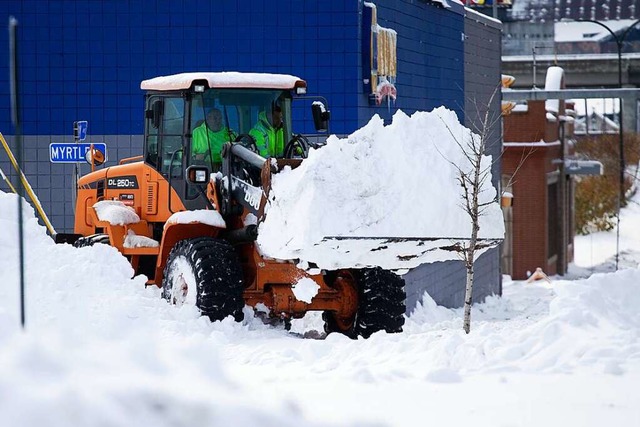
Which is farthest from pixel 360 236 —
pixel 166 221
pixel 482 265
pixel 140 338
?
pixel 482 265

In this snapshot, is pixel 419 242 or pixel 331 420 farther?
pixel 419 242

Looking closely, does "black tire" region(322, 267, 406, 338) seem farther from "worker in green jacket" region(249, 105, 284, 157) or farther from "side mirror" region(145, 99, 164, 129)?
"side mirror" region(145, 99, 164, 129)

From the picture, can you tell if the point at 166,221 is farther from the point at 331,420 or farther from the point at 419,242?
the point at 331,420

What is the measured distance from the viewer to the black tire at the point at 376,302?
50.1 feet

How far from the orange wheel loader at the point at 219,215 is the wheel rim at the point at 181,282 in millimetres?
10

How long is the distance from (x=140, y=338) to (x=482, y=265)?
76.0ft

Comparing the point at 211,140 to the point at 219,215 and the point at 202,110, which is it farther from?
the point at 219,215

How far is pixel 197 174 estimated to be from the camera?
49.1 ft

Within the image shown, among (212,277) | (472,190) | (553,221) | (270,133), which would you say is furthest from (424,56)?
(553,221)

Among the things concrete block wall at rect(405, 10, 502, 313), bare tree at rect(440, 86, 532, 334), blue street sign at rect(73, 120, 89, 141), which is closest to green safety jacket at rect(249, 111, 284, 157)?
bare tree at rect(440, 86, 532, 334)

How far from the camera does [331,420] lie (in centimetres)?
806

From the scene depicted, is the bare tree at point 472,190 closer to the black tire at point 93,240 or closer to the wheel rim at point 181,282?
the wheel rim at point 181,282

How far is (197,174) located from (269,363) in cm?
361

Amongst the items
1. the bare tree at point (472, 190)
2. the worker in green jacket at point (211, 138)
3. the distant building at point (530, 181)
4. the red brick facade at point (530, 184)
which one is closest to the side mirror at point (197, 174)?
the worker in green jacket at point (211, 138)
